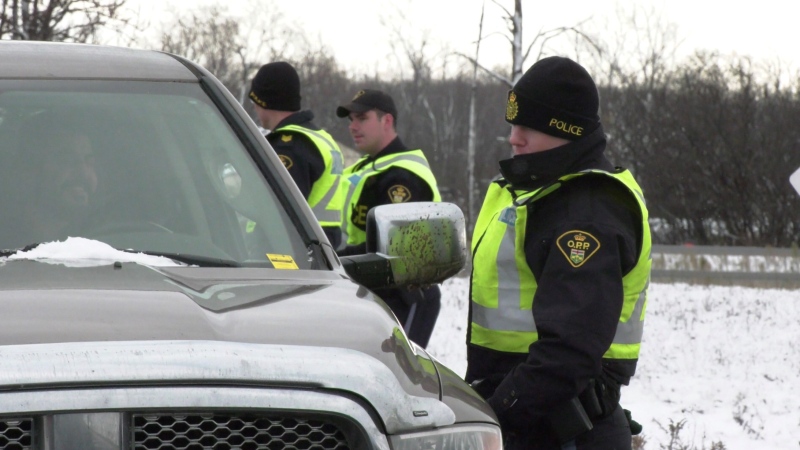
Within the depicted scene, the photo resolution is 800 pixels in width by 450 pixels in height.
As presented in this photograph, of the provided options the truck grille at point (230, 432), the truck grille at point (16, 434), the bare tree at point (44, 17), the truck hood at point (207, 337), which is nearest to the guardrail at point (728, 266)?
the bare tree at point (44, 17)

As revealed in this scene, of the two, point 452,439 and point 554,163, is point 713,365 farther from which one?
point 452,439

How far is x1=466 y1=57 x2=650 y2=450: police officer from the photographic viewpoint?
9.61 feet

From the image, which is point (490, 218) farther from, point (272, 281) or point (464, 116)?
point (464, 116)

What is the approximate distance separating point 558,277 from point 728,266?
50.8 feet

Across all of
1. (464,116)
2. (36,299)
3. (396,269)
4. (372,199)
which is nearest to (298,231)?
(396,269)

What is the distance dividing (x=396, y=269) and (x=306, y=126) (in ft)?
11.9

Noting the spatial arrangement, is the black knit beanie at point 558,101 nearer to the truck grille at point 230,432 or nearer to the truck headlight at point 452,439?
the truck headlight at point 452,439

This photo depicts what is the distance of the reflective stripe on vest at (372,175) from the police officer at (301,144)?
0.06 metres

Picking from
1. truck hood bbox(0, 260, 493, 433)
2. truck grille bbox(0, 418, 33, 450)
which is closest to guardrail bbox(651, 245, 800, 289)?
truck hood bbox(0, 260, 493, 433)

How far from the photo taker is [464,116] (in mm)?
67562

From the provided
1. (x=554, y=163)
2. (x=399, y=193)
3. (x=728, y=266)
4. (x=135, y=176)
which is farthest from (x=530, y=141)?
(x=728, y=266)

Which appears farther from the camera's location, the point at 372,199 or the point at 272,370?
the point at 372,199

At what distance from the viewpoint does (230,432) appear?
1.78 meters

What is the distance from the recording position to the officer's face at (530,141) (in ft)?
10.7
